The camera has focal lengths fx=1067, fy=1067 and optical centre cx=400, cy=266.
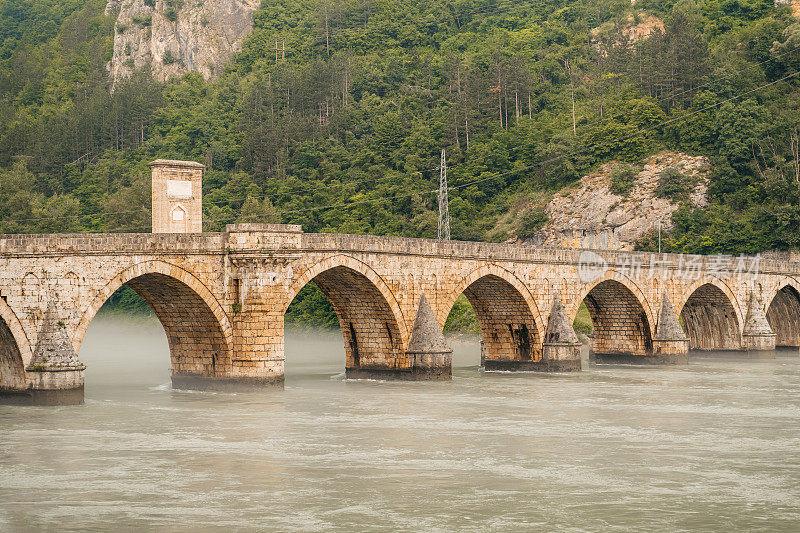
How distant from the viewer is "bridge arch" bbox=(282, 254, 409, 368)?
34219mm

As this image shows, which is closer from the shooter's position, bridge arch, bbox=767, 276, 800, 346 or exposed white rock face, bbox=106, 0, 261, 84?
bridge arch, bbox=767, 276, 800, 346

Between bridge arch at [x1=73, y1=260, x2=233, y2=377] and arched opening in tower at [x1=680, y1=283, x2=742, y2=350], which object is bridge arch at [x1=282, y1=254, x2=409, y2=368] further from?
arched opening in tower at [x1=680, y1=283, x2=742, y2=350]

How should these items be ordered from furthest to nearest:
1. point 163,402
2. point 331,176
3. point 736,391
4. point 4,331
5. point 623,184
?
point 331,176
point 623,184
point 736,391
point 163,402
point 4,331

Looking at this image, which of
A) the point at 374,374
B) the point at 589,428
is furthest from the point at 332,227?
the point at 589,428

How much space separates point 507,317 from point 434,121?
1766 inches

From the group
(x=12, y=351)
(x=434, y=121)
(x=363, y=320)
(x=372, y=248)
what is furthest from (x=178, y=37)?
(x=12, y=351)

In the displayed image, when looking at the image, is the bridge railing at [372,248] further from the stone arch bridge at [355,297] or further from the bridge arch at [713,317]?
the bridge arch at [713,317]

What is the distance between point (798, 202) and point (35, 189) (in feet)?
199

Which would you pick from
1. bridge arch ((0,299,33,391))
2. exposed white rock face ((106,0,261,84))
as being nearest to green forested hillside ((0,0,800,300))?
exposed white rock face ((106,0,261,84))

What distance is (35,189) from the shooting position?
295ft

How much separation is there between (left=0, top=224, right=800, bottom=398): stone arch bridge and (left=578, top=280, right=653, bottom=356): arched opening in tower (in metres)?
0.06

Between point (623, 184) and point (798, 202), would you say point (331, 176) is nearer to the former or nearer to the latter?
point (623, 184)

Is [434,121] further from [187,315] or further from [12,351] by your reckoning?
[12,351]

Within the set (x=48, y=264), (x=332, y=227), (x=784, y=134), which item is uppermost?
(x=784, y=134)
